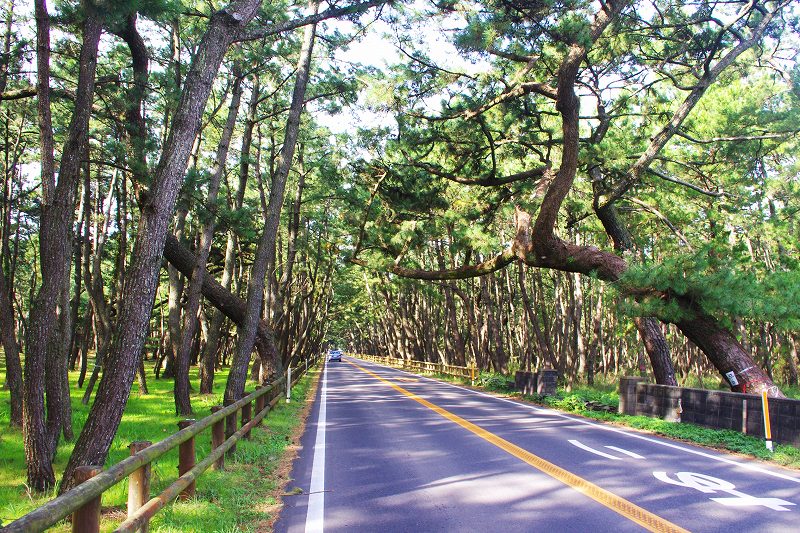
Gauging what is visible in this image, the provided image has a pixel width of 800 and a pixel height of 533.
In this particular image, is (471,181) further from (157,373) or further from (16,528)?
(157,373)

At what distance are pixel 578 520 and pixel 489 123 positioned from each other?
1215 cm

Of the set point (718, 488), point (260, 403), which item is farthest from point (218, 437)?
point (718, 488)

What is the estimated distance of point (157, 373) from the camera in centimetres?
2984

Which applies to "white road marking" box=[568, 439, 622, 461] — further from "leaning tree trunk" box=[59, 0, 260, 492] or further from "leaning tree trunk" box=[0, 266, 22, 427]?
"leaning tree trunk" box=[0, 266, 22, 427]

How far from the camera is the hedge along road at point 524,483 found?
554 cm

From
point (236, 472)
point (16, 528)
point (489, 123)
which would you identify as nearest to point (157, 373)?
point (489, 123)

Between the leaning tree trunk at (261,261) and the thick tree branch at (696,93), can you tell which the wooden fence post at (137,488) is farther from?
the thick tree branch at (696,93)

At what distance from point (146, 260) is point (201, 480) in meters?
2.66

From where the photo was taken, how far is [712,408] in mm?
12078

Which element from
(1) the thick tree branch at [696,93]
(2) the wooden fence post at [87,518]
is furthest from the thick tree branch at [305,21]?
(1) the thick tree branch at [696,93]

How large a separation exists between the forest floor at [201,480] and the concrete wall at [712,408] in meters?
8.32

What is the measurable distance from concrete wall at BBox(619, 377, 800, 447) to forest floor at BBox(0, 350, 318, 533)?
8.32 meters

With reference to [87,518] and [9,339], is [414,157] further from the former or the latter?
[87,518]

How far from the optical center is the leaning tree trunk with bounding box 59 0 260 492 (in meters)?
6.02
